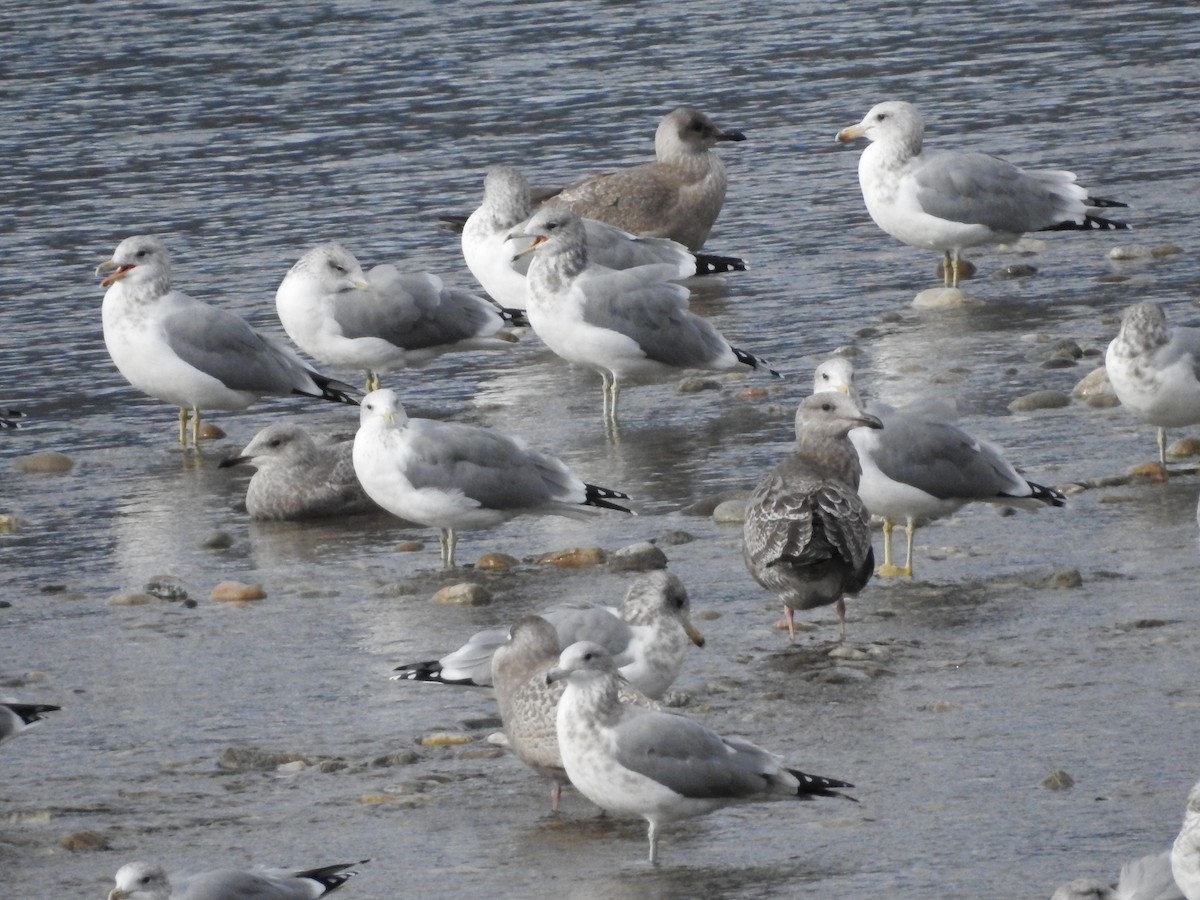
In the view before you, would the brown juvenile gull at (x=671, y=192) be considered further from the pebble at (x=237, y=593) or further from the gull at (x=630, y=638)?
the gull at (x=630, y=638)

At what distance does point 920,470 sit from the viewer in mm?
8992

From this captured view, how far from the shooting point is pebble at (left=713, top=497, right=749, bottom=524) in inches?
387

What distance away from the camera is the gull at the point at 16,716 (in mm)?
7102

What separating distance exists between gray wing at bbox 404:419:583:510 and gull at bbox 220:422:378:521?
0.87 metres

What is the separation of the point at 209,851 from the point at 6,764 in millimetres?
1230

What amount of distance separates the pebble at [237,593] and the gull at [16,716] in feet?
6.86

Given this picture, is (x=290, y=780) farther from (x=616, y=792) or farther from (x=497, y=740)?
(x=616, y=792)

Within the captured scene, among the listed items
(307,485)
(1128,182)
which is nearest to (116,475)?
(307,485)

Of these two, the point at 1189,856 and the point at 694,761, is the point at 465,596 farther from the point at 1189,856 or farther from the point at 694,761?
the point at 1189,856

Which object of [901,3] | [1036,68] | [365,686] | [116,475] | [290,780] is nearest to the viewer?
[290,780]

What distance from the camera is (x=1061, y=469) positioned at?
1016cm

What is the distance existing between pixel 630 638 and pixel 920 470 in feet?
6.54

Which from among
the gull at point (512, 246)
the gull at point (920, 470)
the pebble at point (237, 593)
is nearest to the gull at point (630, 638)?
the gull at point (920, 470)

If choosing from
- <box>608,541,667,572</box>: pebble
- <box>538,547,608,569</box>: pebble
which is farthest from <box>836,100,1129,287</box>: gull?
<box>608,541,667,572</box>: pebble
